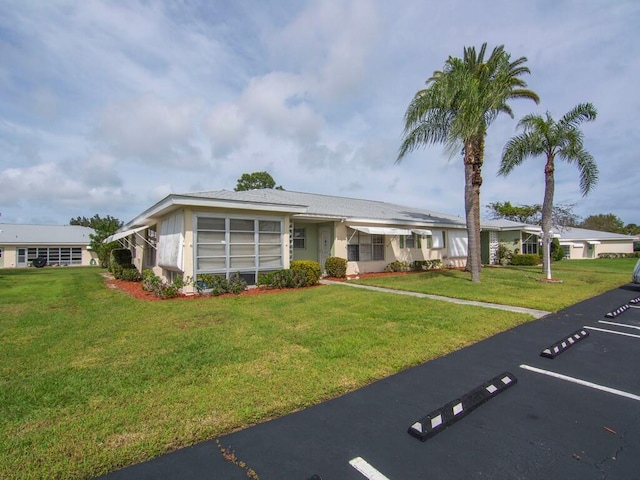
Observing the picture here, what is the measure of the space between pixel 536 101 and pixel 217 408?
20.7 meters

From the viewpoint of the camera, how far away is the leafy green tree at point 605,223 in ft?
208

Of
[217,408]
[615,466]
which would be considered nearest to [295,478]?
[217,408]

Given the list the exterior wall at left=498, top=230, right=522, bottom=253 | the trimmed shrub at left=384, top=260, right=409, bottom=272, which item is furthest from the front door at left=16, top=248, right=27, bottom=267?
the exterior wall at left=498, top=230, right=522, bottom=253

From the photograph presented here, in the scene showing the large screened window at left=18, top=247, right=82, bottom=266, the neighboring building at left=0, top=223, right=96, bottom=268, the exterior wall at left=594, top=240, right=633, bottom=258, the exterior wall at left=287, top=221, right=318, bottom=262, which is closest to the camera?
the exterior wall at left=287, top=221, right=318, bottom=262

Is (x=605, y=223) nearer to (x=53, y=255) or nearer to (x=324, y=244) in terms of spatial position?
(x=324, y=244)

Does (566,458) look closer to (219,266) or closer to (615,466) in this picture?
(615,466)

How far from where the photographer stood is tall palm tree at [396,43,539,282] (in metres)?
13.3

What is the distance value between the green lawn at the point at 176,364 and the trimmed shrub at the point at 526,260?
19384 millimetres

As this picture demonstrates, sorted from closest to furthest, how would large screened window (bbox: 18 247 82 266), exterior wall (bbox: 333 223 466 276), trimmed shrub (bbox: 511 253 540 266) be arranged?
exterior wall (bbox: 333 223 466 276) → trimmed shrub (bbox: 511 253 540 266) → large screened window (bbox: 18 247 82 266)

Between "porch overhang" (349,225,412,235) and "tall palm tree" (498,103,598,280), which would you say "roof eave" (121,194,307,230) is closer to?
"porch overhang" (349,225,412,235)

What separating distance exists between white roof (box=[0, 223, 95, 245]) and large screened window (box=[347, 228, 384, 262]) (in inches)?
1260

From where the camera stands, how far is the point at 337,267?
15648 mm

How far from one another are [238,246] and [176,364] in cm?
768

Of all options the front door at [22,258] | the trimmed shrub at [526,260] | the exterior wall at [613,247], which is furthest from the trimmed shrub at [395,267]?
the exterior wall at [613,247]
